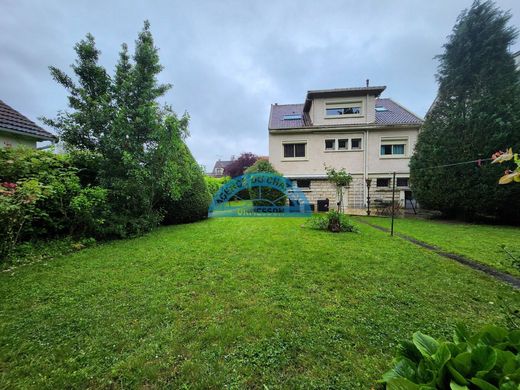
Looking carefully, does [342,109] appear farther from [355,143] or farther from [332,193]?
[332,193]

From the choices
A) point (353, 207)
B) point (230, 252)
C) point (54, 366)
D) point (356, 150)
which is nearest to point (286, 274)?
point (230, 252)

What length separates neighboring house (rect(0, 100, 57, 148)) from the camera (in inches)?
242

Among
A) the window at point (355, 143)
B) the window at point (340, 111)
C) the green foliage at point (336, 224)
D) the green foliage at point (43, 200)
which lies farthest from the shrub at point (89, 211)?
the window at point (355, 143)

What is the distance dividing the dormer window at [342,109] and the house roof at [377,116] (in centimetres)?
143

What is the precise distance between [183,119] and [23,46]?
7.61 meters

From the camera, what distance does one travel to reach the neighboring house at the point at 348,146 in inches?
527

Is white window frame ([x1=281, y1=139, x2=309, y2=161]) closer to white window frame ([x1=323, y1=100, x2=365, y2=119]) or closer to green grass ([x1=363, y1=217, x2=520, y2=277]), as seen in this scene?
white window frame ([x1=323, y1=100, x2=365, y2=119])

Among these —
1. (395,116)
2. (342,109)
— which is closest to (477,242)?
(342,109)

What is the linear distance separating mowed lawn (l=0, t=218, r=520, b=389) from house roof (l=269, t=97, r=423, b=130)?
12037 millimetres

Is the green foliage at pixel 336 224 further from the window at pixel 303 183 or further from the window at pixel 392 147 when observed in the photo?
the window at pixel 392 147

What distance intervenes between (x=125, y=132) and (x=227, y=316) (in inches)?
236

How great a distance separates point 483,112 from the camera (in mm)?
7957

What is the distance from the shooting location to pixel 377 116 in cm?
1448

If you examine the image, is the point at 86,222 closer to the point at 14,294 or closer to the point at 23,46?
the point at 14,294
